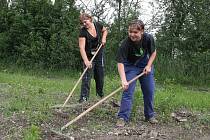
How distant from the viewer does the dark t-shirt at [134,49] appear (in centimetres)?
767

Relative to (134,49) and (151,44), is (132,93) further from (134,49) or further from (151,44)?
(151,44)

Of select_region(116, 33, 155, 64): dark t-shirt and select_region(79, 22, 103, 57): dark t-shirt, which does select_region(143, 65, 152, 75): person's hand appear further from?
select_region(79, 22, 103, 57): dark t-shirt

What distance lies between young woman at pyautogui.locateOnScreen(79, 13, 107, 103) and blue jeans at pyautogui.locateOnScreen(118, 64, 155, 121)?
1.63 m

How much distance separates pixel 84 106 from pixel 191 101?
3.18 meters

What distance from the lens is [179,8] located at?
18.8 m

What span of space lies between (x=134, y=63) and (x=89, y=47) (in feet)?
6.33

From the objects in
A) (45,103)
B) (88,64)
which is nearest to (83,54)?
(88,64)

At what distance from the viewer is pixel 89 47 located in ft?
31.6

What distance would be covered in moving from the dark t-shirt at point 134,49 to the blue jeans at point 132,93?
0.50 ft

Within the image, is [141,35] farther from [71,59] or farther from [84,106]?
[71,59]

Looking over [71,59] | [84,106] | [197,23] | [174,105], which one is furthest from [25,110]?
[197,23]

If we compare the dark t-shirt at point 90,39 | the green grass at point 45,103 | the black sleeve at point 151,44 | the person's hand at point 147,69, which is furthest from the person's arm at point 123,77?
the dark t-shirt at point 90,39

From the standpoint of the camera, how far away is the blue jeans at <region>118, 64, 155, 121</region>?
25.4 ft

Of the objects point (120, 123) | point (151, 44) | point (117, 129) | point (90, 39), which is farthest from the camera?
point (90, 39)
